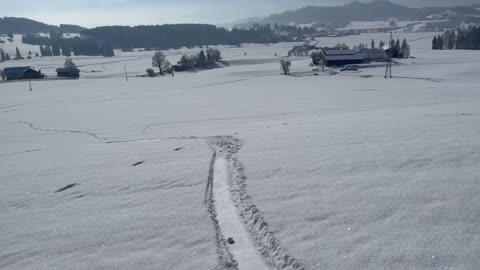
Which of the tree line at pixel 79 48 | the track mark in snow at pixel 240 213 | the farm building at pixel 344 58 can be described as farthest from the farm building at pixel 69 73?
the track mark in snow at pixel 240 213

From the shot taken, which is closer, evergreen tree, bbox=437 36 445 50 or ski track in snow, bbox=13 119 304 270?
ski track in snow, bbox=13 119 304 270

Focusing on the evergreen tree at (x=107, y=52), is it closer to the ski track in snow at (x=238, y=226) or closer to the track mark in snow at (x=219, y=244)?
the ski track in snow at (x=238, y=226)

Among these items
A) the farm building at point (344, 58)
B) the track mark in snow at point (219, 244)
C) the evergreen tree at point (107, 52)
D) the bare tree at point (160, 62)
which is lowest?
the track mark in snow at point (219, 244)

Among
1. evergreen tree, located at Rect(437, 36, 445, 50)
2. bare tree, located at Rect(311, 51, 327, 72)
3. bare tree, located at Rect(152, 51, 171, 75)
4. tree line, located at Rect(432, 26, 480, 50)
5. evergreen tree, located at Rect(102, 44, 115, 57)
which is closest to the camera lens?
bare tree, located at Rect(311, 51, 327, 72)

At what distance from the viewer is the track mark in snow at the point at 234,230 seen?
7.23 m

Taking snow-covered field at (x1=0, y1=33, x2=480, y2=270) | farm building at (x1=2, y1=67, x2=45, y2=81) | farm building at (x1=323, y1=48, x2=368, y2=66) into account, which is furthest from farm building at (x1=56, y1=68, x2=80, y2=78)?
snow-covered field at (x1=0, y1=33, x2=480, y2=270)

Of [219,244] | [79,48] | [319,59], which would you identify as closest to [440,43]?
[319,59]

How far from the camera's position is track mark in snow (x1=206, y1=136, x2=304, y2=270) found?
7.23 meters

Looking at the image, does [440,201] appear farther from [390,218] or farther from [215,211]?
[215,211]

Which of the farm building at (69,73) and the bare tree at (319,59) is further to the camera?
the farm building at (69,73)

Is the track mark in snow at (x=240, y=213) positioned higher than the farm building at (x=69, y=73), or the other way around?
the farm building at (x=69, y=73)

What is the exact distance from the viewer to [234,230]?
27.5 feet

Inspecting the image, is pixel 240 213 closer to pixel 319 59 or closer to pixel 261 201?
pixel 261 201

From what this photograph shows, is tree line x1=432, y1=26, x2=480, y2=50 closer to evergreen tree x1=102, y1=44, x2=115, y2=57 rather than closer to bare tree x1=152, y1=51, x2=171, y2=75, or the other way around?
bare tree x1=152, y1=51, x2=171, y2=75
